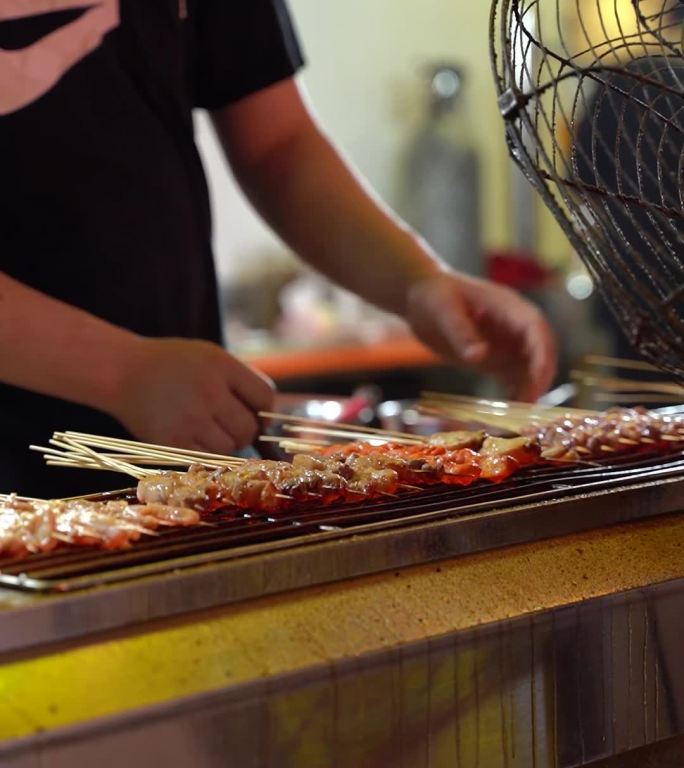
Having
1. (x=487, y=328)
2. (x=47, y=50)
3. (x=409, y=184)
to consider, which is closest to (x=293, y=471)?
(x=487, y=328)

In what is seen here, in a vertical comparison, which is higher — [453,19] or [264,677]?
[453,19]

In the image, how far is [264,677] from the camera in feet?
3.38

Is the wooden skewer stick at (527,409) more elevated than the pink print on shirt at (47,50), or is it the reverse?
the pink print on shirt at (47,50)

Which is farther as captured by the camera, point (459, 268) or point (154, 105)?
point (459, 268)

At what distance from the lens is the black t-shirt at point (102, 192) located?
6.61 ft

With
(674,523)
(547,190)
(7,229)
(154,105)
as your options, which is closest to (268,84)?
(154,105)

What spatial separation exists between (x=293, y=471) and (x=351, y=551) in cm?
24

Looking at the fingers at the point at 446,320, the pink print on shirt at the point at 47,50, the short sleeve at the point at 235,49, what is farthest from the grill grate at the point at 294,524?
the short sleeve at the point at 235,49

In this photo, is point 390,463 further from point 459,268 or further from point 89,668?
point 459,268

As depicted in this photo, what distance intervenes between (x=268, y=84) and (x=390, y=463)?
1257 millimetres

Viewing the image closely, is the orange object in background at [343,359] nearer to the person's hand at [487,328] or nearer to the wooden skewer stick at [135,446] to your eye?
the person's hand at [487,328]

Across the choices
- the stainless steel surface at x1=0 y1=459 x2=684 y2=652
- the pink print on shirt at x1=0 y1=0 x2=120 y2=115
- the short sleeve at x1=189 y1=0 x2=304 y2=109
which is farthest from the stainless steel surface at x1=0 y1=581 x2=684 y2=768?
the short sleeve at x1=189 y1=0 x2=304 y2=109

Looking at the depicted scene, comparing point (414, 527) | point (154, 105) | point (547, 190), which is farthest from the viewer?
point (154, 105)

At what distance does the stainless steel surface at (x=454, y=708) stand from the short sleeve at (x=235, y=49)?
58.3 inches
